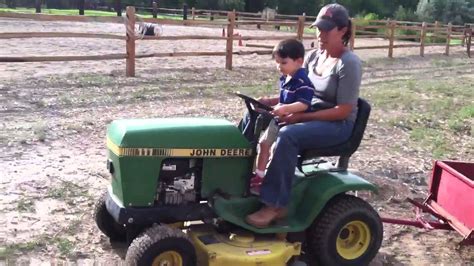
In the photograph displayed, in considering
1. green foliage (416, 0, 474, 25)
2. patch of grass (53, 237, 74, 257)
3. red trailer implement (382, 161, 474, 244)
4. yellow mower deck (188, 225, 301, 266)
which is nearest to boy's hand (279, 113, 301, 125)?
yellow mower deck (188, 225, 301, 266)

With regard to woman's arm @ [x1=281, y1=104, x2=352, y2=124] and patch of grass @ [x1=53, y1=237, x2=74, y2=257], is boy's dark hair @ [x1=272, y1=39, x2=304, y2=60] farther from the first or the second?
patch of grass @ [x1=53, y1=237, x2=74, y2=257]

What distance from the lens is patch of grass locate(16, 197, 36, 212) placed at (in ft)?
15.8

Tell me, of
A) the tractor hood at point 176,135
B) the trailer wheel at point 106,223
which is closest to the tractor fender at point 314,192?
the tractor hood at point 176,135

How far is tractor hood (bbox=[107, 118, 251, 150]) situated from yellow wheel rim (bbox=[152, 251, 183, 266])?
58cm

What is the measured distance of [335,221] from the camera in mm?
3982

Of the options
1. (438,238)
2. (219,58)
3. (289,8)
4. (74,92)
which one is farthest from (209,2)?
(438,238)

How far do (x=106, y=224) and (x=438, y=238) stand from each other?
246 cm

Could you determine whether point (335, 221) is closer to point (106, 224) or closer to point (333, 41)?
point (333, 41)

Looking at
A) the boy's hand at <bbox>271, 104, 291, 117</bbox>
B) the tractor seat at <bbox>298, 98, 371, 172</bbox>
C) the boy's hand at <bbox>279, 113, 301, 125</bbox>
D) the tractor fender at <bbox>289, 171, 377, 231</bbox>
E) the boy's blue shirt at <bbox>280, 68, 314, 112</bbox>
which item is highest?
the boy's blue shirt at <bbox>280, 68, 314, 112</bbox>

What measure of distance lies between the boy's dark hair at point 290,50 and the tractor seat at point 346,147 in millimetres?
553

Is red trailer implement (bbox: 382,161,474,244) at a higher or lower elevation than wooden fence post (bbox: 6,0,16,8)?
higher

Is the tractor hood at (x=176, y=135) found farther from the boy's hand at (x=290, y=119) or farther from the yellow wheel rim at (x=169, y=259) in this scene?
the yellow wheel rim at (x=169, y=259)

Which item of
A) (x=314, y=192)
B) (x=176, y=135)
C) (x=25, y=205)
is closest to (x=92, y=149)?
(x=25, y=205)

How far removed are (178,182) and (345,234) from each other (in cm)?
113
